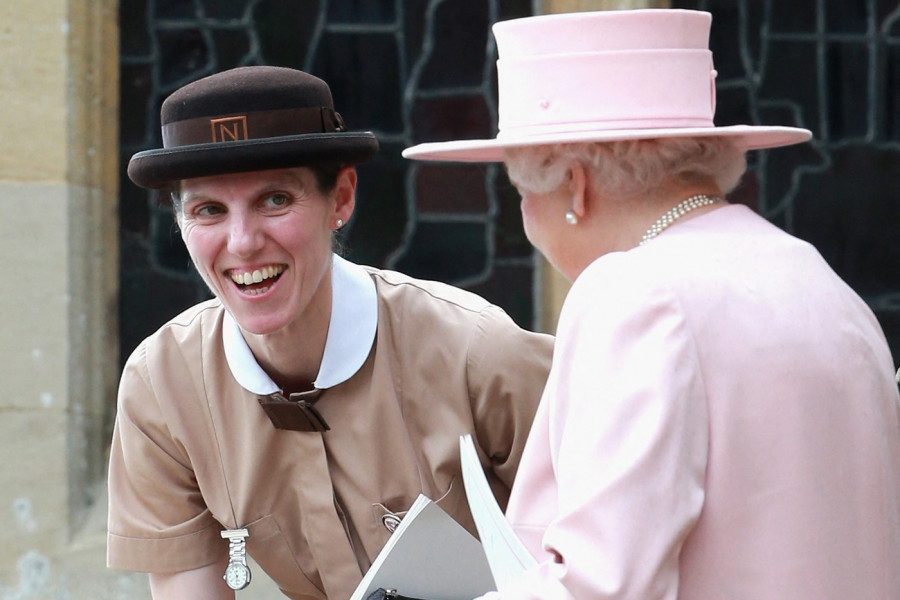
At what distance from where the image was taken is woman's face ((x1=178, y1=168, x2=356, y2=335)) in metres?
2.72

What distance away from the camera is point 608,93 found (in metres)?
2.00

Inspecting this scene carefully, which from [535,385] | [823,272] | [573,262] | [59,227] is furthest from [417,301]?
[59,227]

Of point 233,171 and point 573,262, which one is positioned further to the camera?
point 233,171

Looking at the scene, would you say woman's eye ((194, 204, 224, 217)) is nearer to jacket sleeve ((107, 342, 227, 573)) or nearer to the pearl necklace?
jacket sleeve ((107, 342, 227, 573))

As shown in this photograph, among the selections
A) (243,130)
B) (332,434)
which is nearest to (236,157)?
(243,130)

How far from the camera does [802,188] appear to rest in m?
5.11

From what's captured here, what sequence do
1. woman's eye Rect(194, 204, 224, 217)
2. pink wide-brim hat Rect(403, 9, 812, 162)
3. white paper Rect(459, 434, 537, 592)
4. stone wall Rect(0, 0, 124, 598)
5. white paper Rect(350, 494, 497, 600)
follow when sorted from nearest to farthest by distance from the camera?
white paper Rect(459, 434, 537, 592)
pink wide-brim hat Rect(403, 9, 812, 162)
white paper Rect(350, 494, 497, 600)
woman's eye Rect(194, 204, 224, 217)
stone wall Rect(0, 0, 124, 598)

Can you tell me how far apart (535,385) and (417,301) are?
300 mm

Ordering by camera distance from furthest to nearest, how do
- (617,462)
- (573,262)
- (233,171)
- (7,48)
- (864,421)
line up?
(7,48), (233,171), (573,262), (864,421), (617,462)

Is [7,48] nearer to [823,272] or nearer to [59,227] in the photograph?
[59,227]

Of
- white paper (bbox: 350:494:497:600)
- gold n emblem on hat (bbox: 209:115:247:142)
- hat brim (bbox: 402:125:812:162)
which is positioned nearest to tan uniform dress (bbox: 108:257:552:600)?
gold n emblem on hat (bbox: 209:115:247:142)

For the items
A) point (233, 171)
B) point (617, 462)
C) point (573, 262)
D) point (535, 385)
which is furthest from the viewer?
point (535, 385)

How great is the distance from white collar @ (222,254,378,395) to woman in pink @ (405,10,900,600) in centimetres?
95

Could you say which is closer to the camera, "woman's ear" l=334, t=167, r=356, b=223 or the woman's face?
the woman's face
